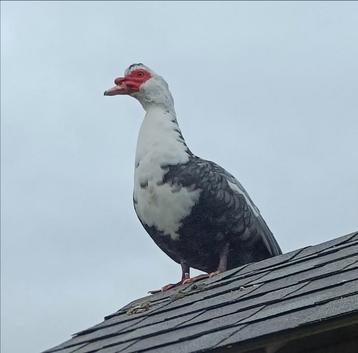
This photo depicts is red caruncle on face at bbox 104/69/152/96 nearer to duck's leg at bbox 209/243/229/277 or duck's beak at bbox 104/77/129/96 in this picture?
duck's beak at bbox 104/77/129/96

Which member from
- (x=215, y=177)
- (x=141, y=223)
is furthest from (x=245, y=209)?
(x=141, y=223)

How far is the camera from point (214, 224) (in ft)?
16.5

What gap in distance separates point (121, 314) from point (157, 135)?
106 cm

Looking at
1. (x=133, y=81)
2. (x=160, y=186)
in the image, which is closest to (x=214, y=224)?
(x=160, y=186)

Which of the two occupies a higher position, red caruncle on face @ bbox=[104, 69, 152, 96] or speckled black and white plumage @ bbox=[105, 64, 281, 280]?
red caruncle on face @ bbox=[104, 69, 152, 96]

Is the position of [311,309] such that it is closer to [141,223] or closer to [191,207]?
[191,207]

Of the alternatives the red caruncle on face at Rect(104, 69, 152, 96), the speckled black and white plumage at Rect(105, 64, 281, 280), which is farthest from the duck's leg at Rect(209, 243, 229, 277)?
the red caruncle on face at Rect(104, 69, 152, 96)

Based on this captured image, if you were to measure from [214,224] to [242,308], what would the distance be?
134cm

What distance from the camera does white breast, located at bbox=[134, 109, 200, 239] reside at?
5031 mm

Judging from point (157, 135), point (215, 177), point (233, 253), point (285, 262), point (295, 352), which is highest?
point (157, 135)

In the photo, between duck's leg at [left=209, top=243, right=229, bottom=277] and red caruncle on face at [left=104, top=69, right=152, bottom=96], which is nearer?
duck's leg at [left=209, top=243, right=229, bottom=277]

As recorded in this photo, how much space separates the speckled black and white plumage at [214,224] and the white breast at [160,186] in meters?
0.03

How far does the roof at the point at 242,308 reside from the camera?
3.16 meters

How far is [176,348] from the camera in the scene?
3553 mm
